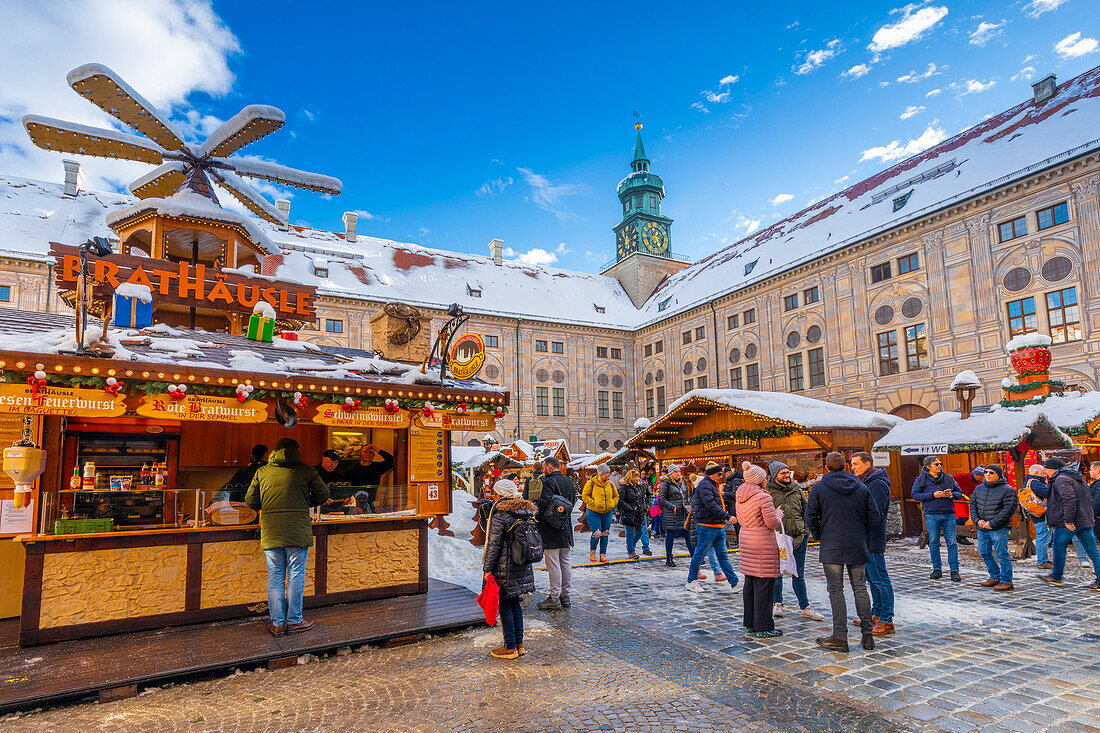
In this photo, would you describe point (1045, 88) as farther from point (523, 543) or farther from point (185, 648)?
point (185, 648)

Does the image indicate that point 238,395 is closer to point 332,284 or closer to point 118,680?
point 118,680

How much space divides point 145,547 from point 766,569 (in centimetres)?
666

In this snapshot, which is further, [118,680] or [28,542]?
[28,542]

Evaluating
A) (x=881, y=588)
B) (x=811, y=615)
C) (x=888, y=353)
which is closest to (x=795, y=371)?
(x=888, y=353)

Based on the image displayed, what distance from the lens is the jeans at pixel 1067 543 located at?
8930 mm

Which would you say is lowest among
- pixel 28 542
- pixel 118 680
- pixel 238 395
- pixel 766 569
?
pixel 118 680

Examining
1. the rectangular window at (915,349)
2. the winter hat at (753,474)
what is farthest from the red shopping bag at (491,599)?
the rectangular window at (915,349)

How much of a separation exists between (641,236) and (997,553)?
45.8 m

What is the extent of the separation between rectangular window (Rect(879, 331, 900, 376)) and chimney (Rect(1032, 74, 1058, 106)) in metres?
11.3

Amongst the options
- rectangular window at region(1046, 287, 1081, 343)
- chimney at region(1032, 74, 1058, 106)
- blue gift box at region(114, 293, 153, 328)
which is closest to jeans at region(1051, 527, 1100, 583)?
blue gift box at region(114, 293, 153, 328)

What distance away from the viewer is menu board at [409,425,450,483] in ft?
33.7

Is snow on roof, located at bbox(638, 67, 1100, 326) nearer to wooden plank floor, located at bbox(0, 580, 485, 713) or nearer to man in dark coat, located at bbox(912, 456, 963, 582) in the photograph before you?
man in dark coat, located at bbox(912, 456, 963, 582)

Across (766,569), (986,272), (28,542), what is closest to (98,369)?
(28,542)

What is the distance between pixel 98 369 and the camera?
6840mm
